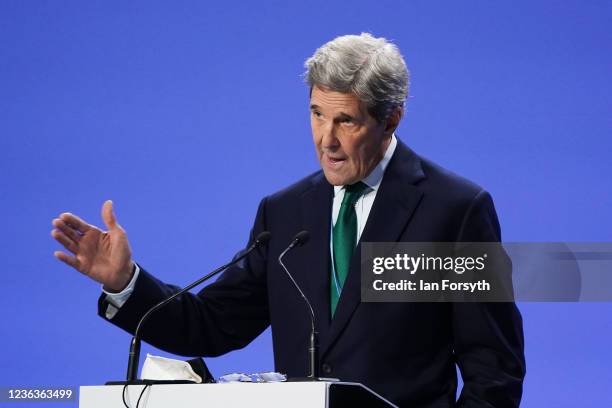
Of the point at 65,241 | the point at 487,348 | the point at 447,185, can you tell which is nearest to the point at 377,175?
the point at 447,185

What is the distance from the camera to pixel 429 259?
251 centimetres

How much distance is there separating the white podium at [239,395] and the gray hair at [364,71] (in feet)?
2.91

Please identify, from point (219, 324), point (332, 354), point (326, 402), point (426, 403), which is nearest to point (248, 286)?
point (219, 324)

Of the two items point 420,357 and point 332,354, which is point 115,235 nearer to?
point 332,354

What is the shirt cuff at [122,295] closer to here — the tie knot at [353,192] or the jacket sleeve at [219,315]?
the jacket sleeve at [219,315]

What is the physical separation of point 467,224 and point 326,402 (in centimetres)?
90

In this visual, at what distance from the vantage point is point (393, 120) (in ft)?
8.82

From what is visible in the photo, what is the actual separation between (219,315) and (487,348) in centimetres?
75

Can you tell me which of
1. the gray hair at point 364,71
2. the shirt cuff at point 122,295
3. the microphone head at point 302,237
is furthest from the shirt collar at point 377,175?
the shirt cuff at point 122,295

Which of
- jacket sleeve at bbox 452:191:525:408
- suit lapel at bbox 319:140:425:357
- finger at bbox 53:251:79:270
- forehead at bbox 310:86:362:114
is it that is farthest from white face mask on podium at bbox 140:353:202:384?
forehead at bbox 310:86:362:114

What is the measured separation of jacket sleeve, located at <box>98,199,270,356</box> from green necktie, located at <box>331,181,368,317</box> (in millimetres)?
251

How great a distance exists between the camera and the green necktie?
8.45ft

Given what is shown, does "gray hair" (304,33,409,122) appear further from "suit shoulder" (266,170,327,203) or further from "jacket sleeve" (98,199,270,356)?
"jacket sleeve" (98,199,270,356)

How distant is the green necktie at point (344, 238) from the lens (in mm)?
2574
